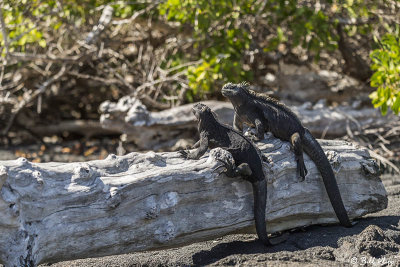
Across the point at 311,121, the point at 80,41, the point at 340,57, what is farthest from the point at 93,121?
the point at 340,57

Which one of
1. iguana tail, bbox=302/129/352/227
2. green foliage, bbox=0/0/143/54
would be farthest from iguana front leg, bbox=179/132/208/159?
green foliage, bbox=0/0/143/54

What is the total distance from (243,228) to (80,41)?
15.8 feet

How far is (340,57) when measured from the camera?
8.70 meters

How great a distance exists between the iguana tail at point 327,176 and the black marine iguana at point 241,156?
58 cm

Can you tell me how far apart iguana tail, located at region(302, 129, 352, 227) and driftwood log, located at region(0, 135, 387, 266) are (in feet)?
0.25

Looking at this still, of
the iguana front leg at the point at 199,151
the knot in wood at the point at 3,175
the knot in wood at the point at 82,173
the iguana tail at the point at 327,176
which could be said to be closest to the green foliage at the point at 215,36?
the iguana tail at the point at 327,176

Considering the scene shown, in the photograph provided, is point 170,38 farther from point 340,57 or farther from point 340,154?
point 340,154

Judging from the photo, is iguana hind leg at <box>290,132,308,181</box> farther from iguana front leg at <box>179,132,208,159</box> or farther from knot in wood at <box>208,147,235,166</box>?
iguana front leg at <box>179,132,208,159</box>

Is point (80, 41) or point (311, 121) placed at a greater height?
point (80, 41)

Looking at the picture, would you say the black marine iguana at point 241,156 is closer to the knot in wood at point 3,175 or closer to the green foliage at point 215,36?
the knot in wood at point 3,175

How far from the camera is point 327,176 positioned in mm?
4258

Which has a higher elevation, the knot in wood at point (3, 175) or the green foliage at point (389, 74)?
the green foliage at point (389, 74)

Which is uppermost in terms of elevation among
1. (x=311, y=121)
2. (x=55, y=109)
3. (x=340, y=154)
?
(x=340, y=154)

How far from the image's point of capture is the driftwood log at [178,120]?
7.01m
